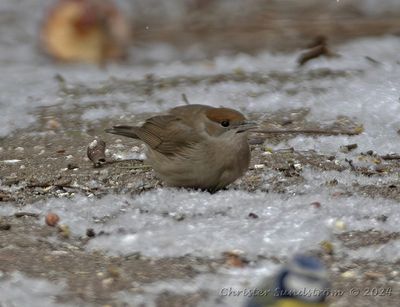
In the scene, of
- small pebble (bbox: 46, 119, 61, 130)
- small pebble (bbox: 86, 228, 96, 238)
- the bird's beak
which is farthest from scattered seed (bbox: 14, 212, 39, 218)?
small pebble (bbox: 46, 119, 61, 130)

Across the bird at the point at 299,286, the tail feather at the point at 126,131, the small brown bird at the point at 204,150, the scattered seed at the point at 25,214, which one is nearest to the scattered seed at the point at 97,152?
the tail feather at the point at 126,131

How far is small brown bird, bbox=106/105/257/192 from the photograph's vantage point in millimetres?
6168

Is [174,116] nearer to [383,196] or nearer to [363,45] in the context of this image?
[383,196]

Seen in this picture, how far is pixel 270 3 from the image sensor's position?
39.5ft

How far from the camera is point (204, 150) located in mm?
6242

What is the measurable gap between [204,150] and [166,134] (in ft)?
1.19

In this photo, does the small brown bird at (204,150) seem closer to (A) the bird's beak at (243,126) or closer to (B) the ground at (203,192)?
(A) the bird's beak at (243,126)

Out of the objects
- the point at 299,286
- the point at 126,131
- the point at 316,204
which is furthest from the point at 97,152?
the point at 299,286

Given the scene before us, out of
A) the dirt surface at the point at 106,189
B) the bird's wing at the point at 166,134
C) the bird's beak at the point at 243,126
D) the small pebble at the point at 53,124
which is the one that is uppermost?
the bird's beak at the point at 243,126

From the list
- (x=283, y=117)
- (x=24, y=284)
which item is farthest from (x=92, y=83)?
(x=24, y=284)

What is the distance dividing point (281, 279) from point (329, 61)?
19.0 feet

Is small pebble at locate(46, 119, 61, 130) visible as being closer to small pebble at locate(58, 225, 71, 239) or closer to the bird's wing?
the bird's wing

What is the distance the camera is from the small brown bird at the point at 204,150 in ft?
20.2

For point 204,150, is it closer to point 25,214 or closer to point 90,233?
point 90,233
